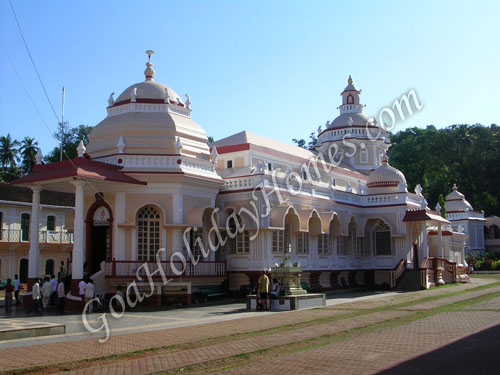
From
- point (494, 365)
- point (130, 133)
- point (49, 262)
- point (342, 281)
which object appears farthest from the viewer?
point (49, 262)

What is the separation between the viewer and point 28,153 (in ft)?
199

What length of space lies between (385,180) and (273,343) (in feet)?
81.1

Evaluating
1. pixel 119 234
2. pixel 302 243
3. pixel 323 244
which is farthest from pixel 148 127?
pixel 323 244

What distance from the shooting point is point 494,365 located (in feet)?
32.6

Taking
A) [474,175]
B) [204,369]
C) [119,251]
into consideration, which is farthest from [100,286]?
[474,175]

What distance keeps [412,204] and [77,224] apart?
21262mm

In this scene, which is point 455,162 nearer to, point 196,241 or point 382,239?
point 382,239

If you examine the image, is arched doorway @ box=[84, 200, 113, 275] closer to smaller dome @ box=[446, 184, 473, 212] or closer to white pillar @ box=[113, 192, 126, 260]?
white pillar @ box=[113, 192, 126, 260]

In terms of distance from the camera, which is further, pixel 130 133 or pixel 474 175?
pixel 474 175

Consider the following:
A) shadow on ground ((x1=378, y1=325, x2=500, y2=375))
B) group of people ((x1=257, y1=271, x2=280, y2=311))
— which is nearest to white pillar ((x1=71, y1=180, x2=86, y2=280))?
group of people ((x1=257, y1=271, x2=280, y2=311))

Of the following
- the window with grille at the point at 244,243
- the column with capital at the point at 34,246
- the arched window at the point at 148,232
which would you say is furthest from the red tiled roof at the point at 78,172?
the window with grille at the point at 244,243

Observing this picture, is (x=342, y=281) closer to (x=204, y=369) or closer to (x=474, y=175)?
(x=204, y=369)

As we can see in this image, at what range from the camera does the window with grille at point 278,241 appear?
2805 centimetres

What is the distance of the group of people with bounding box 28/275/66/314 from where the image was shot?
20562 mm
